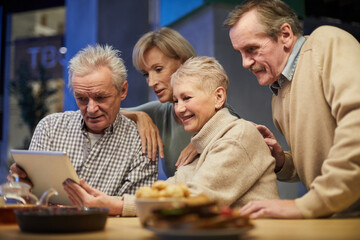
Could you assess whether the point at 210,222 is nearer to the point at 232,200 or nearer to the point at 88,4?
the point at 232,200

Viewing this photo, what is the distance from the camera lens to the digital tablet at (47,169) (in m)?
1.79

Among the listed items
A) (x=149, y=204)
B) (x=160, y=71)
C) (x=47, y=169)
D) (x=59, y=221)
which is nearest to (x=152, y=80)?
(x=160, y=71)

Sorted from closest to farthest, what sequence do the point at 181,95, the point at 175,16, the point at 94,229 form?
the point at 94,229 < the point at 181,95 < the point at 175,16

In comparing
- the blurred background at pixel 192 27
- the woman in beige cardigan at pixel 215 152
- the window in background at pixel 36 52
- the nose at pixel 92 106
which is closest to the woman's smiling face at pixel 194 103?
the woman in beige cardigan at pixel 215 152

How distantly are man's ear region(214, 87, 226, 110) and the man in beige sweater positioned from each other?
0.17m

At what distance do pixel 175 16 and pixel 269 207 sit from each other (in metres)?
3.11

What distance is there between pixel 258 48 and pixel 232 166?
61 cm

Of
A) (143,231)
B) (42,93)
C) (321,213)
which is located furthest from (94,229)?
(42,93)

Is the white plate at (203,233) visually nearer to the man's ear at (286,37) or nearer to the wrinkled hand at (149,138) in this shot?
the man's ear at (286,37)

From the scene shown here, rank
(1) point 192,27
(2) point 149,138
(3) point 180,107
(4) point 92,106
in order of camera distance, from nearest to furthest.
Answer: (3) point 180,107, (4) point 92,106, (2) point 149,138, (1) point 192,27

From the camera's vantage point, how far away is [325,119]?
5.89 feet

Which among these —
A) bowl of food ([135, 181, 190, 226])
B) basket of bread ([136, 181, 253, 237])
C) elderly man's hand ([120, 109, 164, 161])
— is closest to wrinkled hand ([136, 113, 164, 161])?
elderly man's hand ([120, 109, 164, 161])

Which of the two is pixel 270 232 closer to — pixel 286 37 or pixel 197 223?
pixel 197 223

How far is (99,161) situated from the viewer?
2.36 m
